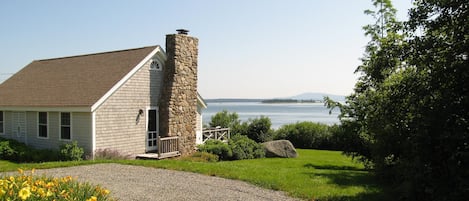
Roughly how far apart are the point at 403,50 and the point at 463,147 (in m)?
2.42

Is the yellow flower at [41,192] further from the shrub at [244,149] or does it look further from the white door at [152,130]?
the shrub at [244,149]

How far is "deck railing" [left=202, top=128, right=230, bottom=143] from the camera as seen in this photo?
2547 centimetres

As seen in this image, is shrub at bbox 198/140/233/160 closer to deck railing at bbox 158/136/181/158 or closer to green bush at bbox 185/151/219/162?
green bush at bbox 185/151/219/162

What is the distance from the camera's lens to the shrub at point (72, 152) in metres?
17.8

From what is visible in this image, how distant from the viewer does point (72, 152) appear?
1778 cm

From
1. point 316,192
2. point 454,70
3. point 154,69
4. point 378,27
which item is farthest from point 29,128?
point 454,70

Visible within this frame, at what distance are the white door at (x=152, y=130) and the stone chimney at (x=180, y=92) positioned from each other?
0.28 metres

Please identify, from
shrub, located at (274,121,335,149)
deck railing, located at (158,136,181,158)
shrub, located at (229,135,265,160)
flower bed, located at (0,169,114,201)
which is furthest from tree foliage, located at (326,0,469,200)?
shrub, located at (274,121,335,149)

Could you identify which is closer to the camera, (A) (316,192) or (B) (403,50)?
(B) (403,50)

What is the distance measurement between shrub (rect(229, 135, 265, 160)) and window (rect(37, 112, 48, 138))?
942 centimetres

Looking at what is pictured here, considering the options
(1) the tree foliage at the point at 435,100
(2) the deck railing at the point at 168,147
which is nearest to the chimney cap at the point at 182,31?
(2) the deck railing at the point at 168,147

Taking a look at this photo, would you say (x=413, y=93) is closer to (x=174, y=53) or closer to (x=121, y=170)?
(x=121, y=170)

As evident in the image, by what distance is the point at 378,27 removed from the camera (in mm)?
20969

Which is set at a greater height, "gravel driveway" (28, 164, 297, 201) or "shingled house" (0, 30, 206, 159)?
"shingled house" (0, 30, 206, 159)
